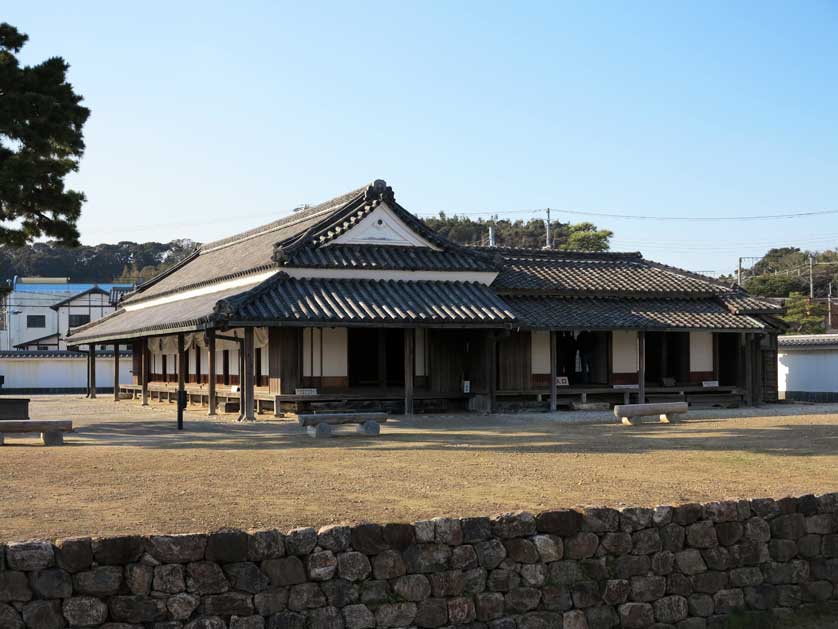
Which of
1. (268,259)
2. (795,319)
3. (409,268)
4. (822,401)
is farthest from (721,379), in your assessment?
(795,319)

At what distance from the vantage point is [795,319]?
5450cm

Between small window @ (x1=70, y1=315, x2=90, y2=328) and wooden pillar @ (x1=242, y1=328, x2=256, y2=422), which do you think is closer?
wooden pillar @ (x1=242, y1=328, x2=256, y2=422)

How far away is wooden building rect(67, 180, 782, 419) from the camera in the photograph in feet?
77.9

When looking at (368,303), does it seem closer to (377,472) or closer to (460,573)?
(377,472)

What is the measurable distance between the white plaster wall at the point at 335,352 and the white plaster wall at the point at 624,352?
298 inches

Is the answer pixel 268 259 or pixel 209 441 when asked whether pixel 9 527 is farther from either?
pixel 268 259

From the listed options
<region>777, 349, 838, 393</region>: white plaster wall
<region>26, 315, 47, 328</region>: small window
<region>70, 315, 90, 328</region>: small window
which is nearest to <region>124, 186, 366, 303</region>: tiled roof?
<region>777, 349, 838, 393</region>: white plaster wall

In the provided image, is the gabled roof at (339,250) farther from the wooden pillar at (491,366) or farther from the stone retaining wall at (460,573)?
the stone retaining wall at (460,573)

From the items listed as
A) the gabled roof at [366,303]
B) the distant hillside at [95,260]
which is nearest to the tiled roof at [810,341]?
the gabled roof at [366,303]

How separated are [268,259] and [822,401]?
18.6 m

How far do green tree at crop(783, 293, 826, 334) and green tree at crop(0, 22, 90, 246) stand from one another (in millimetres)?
41084

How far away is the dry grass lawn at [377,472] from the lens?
9.85 metres

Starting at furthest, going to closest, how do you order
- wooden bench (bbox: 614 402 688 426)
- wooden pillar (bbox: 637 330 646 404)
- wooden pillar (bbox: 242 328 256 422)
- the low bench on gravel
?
1. wooden pillar (bbox: 637 330 646 404)
2. wooden pillar (bbox: 242 328 256 422)
3. wooden bench (bbox: 614 402 688 426)
4. the low bench on gravel

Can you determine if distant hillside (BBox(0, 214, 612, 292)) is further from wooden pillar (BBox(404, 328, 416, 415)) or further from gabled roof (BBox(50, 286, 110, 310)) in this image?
wooden pillar (BBox(404, 328, 416, 415))
